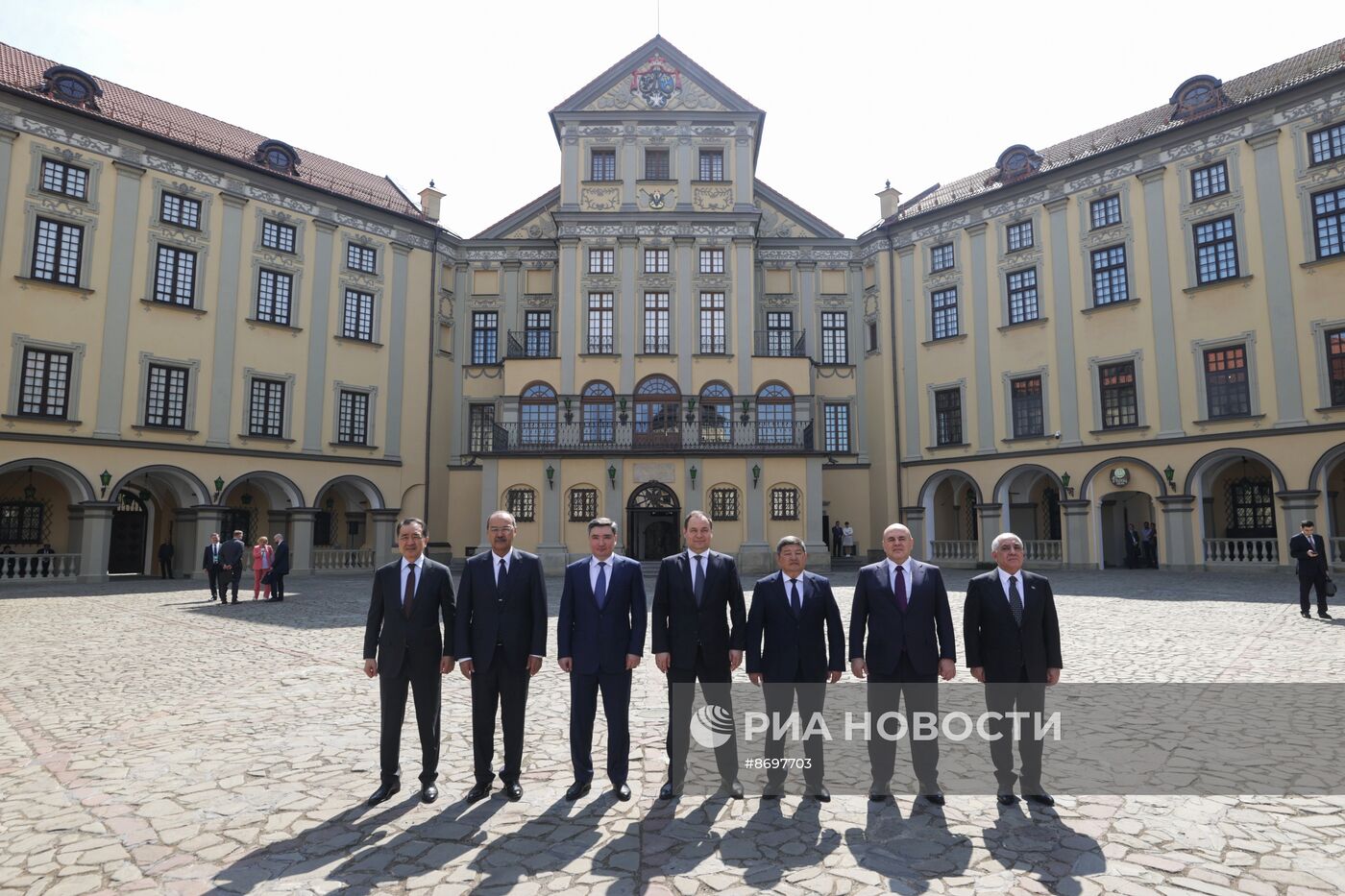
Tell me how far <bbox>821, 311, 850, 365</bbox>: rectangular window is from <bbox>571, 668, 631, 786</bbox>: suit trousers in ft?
98.3

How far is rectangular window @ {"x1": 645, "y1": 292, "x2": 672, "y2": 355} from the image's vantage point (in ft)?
101

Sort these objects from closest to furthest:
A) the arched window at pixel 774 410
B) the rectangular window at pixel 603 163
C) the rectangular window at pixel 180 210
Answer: the rectangular window at pixel 180 210, the arched window at pixel 774 410, the rectangular window at pixel 603 163

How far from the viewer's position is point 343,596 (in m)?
19.9

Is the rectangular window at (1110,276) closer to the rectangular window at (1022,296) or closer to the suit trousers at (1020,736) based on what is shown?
the rectangular window at (1022,296)

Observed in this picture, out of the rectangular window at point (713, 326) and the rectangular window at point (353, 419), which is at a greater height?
the rectangular window at point (713, 326)

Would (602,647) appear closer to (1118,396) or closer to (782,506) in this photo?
(782,506)

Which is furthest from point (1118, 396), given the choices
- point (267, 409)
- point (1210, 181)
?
point (267, 409)

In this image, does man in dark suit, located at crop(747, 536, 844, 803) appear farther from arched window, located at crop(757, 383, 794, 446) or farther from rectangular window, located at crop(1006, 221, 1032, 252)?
rectangular window, located at crop(1006, 221, 1032, 252)

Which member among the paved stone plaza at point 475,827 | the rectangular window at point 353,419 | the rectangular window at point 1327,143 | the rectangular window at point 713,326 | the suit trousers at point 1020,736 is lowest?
the paved stone plaza at point 475,827

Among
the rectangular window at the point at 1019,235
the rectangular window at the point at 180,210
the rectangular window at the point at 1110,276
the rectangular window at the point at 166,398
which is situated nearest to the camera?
the rectangular window at the point at 166,398

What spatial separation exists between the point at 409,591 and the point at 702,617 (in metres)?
2.11

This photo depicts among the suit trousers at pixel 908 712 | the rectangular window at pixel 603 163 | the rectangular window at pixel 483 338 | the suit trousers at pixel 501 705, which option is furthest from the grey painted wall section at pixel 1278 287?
the rectangular window at pixel 483 338

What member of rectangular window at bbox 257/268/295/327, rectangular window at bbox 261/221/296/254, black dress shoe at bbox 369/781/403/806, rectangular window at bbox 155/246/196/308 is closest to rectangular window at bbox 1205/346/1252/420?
black dress shoe at bbox 369/781/403/806

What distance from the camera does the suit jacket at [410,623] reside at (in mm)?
5426
